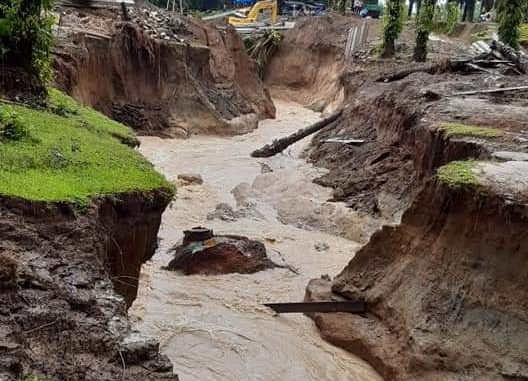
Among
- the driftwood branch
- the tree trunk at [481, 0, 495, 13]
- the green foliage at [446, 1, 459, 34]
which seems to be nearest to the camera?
the driftwood branch

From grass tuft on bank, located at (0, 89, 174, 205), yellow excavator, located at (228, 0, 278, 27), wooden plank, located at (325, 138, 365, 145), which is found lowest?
wooden plank, located at (325, 138, 365, 145)

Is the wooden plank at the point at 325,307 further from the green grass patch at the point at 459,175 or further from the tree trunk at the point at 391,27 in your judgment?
the tree trunk at the point at 391,27

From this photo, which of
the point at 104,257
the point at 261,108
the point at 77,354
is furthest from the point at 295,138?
the point at 77,354

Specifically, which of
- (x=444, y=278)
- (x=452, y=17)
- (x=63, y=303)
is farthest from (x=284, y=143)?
(x=452, y=17)

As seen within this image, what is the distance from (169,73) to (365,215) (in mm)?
12716

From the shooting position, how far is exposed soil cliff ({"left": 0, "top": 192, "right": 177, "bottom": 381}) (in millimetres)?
4074

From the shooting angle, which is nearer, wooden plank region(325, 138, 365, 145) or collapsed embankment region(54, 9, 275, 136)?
wooden plank region(325, 138, 365, 145)

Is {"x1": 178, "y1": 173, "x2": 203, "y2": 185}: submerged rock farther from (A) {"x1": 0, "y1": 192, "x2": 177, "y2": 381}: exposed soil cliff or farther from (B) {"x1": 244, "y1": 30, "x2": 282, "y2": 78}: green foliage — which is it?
(B) {"x1": 244, "y1": 30, "x2": 282, "y2": 78}: green foliage

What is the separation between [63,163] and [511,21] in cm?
2185

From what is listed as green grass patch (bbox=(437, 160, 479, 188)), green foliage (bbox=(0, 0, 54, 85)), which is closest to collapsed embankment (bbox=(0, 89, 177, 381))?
green foliage (bbox=(0, 0, 54, 85))

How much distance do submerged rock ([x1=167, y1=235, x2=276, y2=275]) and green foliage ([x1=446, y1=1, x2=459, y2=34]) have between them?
25696 millimetres

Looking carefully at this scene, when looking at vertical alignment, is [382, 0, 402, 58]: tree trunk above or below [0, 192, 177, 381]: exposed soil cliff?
above

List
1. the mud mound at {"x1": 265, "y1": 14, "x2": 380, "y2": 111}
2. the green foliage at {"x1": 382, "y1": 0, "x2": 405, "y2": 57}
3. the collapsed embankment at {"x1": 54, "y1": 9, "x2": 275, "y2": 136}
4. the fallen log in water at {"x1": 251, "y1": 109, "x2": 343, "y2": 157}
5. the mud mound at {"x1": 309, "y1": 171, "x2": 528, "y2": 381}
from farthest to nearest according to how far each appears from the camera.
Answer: the mud mound at {"x1": 265, "y1": 14, "x2": 380, "y2": 111}
the green foliage at {"x1": 382, "y1": 0, "x2": 405, "y2": 57}
the fallen log in water at {"x1": 251, "y1": 109, "x2": 343, "y2": 157}
the collapsed embankment at {"x1": 54, "y1": 9, "x2": 275, "y2": 136}
the mud mound at {"x1": 309, "y1": 171, "x2": 528, "y2": 381}

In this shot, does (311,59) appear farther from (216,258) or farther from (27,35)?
(27,35)
